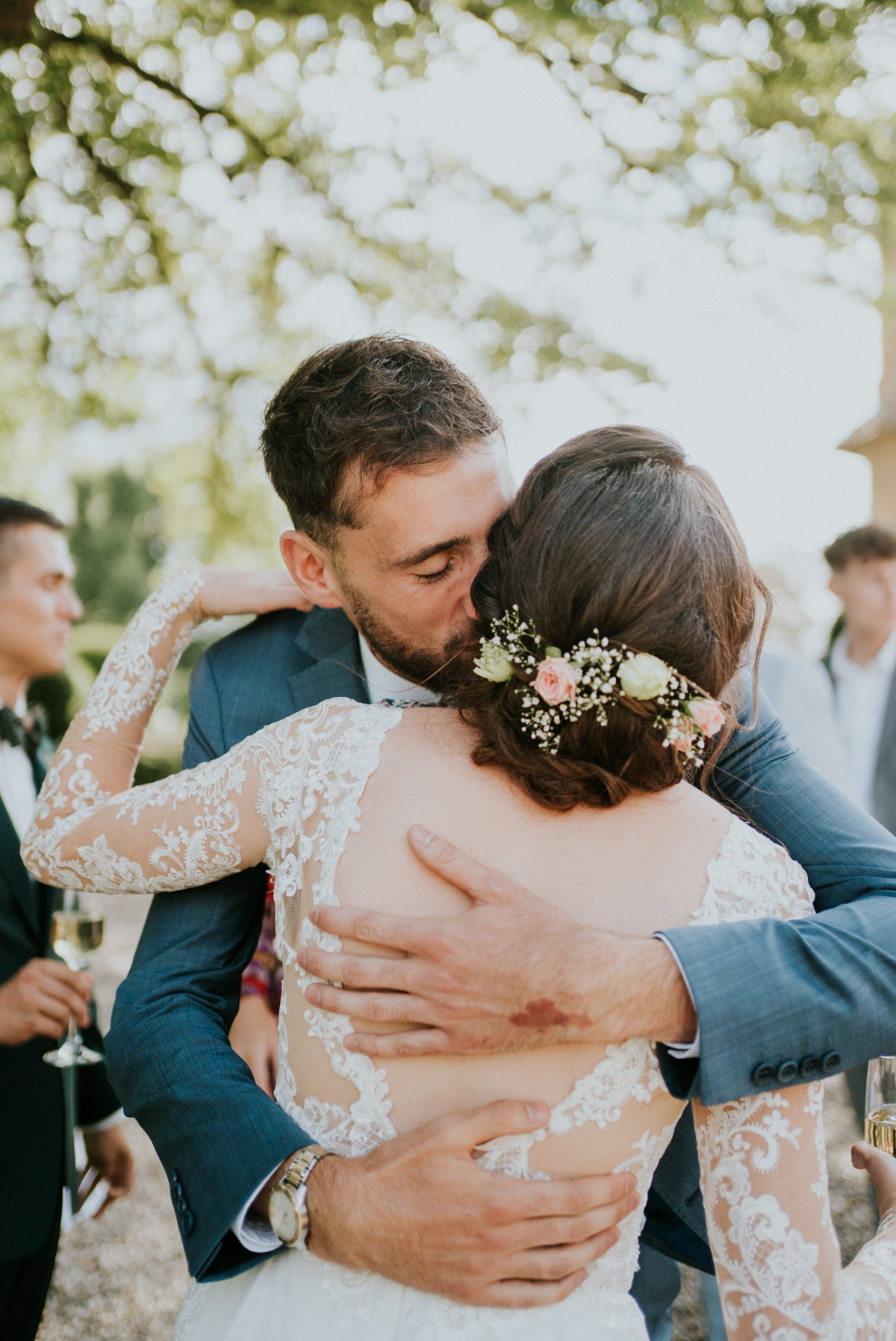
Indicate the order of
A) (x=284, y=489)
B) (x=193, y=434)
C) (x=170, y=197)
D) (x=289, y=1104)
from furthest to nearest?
(x=193, y=434) < (x=170, y=197) < (x=284, y=489) < (x=289, y=1104)

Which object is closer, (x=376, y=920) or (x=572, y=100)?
(x=376, y=920)

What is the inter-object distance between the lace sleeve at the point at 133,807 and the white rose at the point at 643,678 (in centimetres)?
61

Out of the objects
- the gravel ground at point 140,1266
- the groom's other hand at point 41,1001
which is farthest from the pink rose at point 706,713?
the gravel ground at point 140,1266

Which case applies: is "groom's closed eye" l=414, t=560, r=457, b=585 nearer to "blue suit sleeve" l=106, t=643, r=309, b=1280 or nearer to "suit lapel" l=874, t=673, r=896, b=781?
"blue suit sleeve" l=106, t=643, r=309, b=1280

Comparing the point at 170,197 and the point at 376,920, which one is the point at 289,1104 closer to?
the point at 376,920

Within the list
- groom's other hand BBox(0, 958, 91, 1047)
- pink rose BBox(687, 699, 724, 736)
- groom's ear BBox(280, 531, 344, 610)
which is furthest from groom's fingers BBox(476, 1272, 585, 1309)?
groom's other hand BBox(0, 958, 91, 1047)

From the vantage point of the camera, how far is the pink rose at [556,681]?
140cm

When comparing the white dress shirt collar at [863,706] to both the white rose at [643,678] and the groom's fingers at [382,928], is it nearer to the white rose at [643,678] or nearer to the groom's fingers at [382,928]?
the white rose at [643,678]

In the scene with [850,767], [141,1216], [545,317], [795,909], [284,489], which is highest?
[284,489]

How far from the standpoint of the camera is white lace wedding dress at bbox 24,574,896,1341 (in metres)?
1.39

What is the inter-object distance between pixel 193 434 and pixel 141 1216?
266 inches

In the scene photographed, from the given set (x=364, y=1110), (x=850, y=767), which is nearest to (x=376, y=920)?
(x=364, y=1110)

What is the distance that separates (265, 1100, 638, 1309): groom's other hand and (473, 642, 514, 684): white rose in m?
0.60

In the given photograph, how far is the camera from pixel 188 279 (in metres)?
8.09
